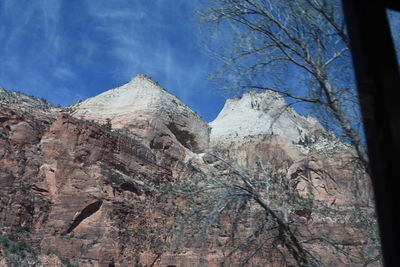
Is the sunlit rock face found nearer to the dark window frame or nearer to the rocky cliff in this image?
the rocky cliff

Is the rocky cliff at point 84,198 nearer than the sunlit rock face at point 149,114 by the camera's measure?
Yes

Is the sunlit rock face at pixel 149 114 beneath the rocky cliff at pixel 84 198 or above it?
above

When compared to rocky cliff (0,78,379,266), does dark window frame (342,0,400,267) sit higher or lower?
lower

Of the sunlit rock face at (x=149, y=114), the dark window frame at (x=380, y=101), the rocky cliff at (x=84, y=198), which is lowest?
the dark window frame at (x=380, y=101)

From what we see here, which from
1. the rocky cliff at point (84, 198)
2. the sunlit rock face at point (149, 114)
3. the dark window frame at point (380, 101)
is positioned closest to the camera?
the dark window frame at point (380, 101)

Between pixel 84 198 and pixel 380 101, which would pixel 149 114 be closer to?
pixel 84 198

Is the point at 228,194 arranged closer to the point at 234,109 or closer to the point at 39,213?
the point at 39,213

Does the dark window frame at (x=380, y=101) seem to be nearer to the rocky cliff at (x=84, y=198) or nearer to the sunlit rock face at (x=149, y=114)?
the rocky cliff at (x=84, y=198)

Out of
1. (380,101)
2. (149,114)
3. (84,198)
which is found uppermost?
(149,114)

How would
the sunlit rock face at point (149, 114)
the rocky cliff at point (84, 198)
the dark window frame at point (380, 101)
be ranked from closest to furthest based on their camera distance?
the dark window frame at point (380, 101)
the rocky cliff at point (84, 198)
the sunlit rock face at point (149, 114)

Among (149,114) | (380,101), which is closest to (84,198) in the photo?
(149,114)

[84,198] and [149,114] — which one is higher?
[149,114]

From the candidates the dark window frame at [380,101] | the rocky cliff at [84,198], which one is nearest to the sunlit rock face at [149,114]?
the rocky cliff at [84,198]

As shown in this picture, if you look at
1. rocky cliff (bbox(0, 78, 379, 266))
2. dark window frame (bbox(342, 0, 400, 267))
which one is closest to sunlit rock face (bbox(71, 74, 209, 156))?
rocky cliff (bbox(0, 78, 379, 266))
